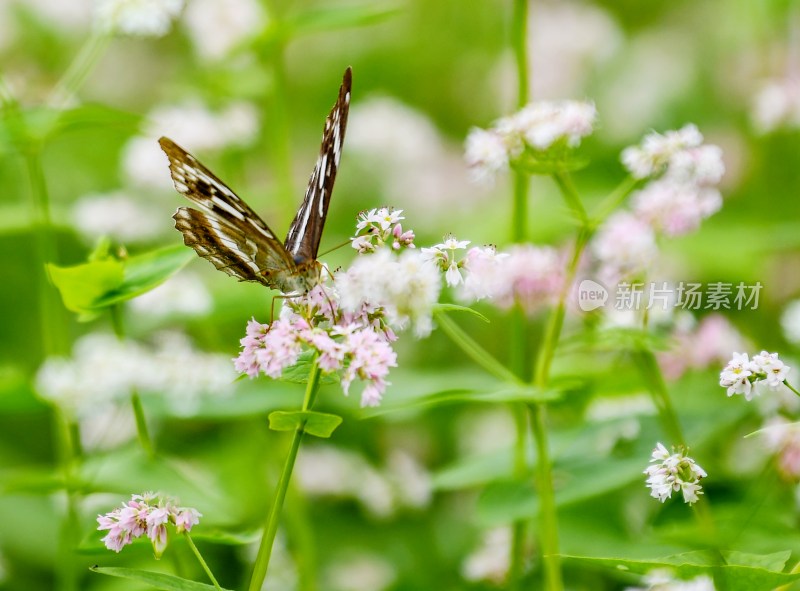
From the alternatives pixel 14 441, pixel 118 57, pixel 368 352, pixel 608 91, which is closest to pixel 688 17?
pixel 608 91

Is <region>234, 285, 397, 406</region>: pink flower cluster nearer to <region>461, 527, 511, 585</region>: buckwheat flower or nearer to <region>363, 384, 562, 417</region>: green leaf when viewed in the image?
<region>363, 384, 562, 417</region>: green leaf

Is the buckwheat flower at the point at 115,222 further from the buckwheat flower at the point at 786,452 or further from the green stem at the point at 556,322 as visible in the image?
the buckwheat flower at the point at 786,452

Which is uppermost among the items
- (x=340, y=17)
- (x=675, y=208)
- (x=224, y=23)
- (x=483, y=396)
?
(x=224, y=23)

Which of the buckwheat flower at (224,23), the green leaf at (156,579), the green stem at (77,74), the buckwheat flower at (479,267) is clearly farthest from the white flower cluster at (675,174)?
the buckwheat flower at (224,23)

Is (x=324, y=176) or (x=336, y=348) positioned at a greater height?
(x=324, y=176)

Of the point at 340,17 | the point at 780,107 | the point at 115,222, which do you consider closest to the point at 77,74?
the point at 340,17

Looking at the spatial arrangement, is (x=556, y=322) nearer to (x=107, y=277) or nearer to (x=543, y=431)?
(x=543, y=431)
